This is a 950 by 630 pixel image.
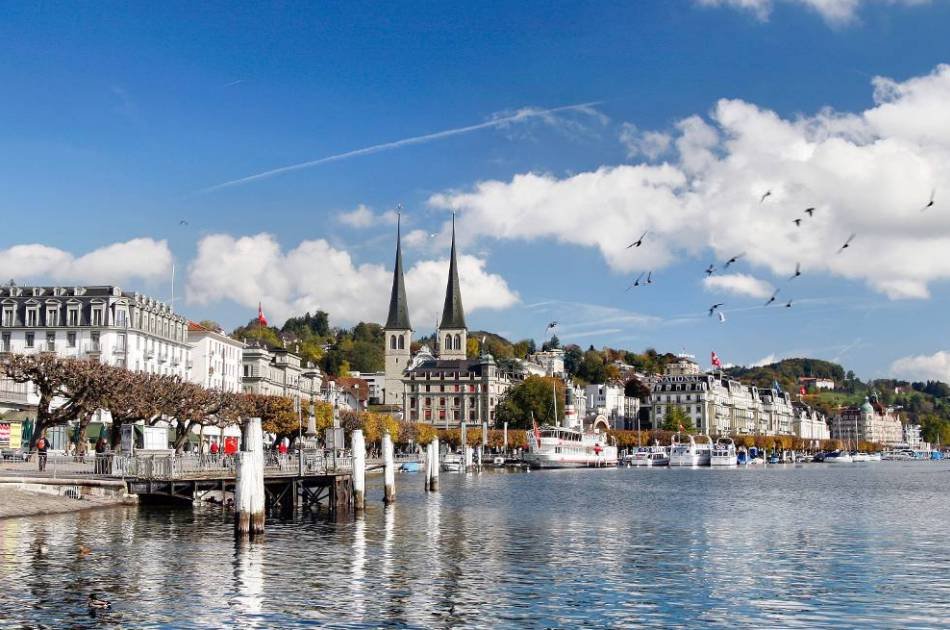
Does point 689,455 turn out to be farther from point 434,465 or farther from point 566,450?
point 434,465

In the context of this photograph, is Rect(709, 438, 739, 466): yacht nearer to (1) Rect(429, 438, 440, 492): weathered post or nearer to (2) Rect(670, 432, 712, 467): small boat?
(2) Rect(670, 432, 712, 467): small boat

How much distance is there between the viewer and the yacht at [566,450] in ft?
530

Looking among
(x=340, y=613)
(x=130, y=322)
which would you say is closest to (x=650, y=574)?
(x=340, y=613)

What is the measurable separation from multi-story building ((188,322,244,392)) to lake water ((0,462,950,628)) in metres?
82.7

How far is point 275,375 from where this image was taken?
17012cm

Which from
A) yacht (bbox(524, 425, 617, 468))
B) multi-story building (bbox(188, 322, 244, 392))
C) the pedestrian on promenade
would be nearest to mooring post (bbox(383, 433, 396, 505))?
the pedestrian on promenade

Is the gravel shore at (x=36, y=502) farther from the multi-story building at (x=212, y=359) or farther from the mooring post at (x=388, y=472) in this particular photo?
the multi-story building at (x=212, y=359)

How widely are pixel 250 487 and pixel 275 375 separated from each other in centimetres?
12736

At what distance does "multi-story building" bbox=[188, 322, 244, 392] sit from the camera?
141 meters

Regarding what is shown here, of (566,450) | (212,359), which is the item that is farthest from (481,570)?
(566,450)

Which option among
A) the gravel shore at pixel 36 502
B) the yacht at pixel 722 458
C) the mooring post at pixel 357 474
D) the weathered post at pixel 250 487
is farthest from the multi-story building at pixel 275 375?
the weathered post at pixel 250 487

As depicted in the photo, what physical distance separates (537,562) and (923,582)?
13005mm

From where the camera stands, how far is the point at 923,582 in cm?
3581

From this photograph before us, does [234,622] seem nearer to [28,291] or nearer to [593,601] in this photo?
[593,601]
